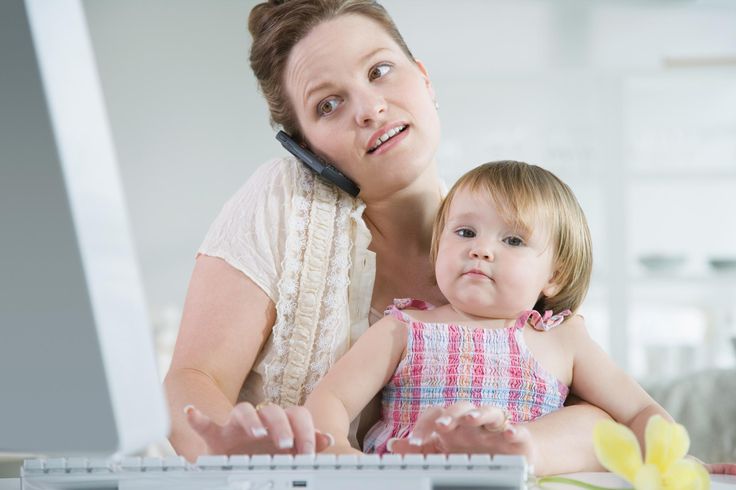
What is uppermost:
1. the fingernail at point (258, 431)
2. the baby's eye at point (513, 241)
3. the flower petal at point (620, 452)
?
the baby's eye at point (513, 241)

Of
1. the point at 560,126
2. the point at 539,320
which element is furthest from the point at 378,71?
the point at 560,126

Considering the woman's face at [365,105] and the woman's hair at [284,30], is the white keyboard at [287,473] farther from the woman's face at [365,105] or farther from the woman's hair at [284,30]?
the woman's hair at [284,30]

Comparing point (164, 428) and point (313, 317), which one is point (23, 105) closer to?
point (164, 428)

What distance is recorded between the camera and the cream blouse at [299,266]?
1403mm

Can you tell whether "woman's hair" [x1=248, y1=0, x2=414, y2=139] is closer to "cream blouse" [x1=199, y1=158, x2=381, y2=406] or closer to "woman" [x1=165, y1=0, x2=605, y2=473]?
"woman" [x1=165, y1=0, x2=605, y2=473]

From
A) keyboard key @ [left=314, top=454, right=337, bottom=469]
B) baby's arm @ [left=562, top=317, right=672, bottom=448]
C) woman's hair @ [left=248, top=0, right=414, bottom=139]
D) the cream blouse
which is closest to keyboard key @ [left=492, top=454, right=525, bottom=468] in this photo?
keyboard key @ [left=314, top=454, right=337, bottom=469]

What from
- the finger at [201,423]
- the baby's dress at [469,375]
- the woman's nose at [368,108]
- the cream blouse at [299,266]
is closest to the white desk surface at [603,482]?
the finger at [201,423]

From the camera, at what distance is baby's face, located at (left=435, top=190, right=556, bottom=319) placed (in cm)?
125

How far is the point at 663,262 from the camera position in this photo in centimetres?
519

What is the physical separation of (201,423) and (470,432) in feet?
0.76

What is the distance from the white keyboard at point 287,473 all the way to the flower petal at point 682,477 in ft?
0.44

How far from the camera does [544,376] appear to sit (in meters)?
1.25

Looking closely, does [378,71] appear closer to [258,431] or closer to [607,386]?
[607,386]

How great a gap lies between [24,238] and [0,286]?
0.12ft
